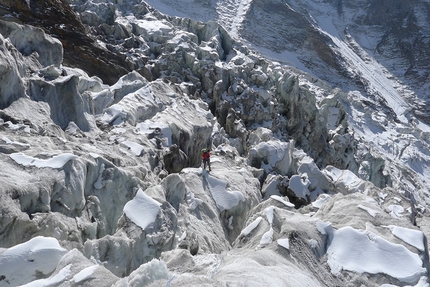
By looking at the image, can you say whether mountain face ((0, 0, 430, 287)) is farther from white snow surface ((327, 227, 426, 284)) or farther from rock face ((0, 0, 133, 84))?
rock face ((0, 0, 133, 84))

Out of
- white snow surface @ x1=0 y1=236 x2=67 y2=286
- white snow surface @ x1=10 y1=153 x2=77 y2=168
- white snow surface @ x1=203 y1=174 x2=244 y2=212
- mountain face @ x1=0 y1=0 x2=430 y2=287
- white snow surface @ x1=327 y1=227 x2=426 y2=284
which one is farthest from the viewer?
white snow surface @ x1=203 y1=174 x2=244 y2=212

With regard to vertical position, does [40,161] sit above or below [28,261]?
below

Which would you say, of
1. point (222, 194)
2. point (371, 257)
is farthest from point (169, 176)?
point (371, 257)

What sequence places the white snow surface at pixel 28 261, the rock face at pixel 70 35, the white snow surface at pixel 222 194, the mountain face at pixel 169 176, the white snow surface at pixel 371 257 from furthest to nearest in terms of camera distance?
the rock face at pixel 70 35
the white snow surface at pixel 222 194
the white snow surface at pixel 371 257
the mountain face at pixel 169 176
the white snow surface at pixel 28 261

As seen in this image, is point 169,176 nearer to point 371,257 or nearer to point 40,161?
point 40,161

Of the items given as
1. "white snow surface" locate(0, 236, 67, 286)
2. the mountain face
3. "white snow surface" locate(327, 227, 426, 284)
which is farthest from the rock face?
"white snow surface" locate(327, 227, 426, 284)

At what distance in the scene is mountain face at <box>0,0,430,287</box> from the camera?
327 inches

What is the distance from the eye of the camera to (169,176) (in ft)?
42.4

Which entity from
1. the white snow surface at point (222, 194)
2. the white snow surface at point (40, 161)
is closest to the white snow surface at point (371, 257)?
the white snow surface at point (222, 194)

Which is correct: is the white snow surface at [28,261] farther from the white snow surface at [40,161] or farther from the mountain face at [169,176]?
the white snow surface at [40,161]

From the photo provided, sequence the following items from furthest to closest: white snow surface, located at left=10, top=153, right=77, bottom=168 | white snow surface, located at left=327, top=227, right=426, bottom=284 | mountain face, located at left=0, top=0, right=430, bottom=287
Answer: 1. white snow surface, located at left=10, top=153, right=77, bottom=168
2. white snow surface, located at left=327, top=227, right=426, bottom=284
3. mountain face, located at left=0, top=0, right=430, bottom=287

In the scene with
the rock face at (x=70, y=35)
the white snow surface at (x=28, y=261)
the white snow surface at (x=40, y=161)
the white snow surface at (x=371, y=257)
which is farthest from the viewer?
the rock face at (x=70, y=35)

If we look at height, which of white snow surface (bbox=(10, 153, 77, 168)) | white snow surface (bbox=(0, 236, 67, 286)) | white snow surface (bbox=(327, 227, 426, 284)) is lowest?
white snow surface (bbox=(10, 153, 77, 168))

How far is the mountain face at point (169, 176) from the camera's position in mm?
8305
